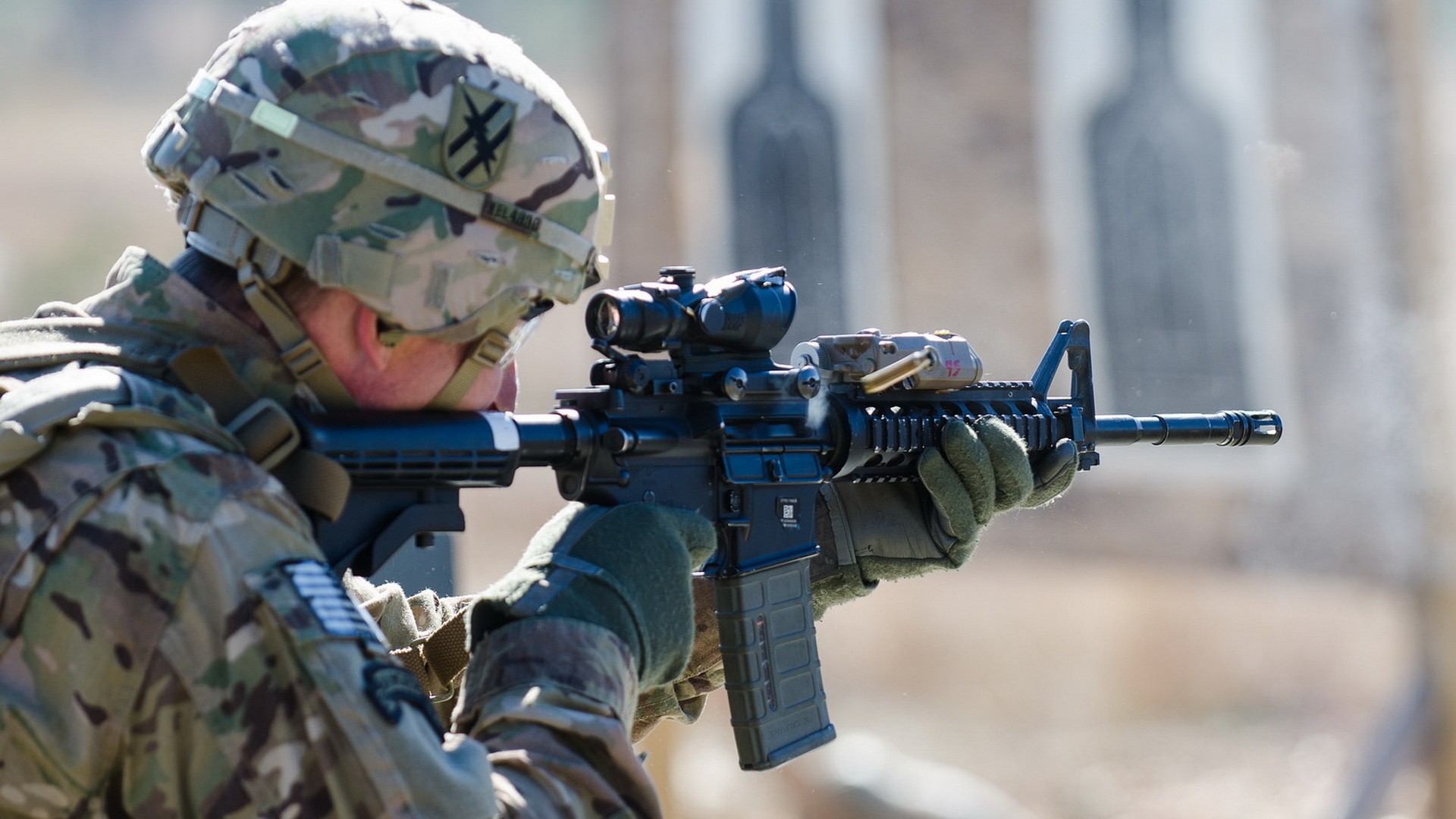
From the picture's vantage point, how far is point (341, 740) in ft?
6.35

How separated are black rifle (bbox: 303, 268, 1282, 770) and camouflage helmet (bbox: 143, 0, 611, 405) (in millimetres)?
301

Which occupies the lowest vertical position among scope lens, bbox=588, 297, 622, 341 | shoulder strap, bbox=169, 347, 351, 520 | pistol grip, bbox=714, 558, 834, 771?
pistol grip, bbox=714, 558, 834, 771

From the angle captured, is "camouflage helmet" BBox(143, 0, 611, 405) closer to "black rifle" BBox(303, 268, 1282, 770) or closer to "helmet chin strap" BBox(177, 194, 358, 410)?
"helmet chin strap" BBox(177, 194, 358, 410)

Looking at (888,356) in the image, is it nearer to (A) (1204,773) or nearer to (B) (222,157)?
(B) (222,157)

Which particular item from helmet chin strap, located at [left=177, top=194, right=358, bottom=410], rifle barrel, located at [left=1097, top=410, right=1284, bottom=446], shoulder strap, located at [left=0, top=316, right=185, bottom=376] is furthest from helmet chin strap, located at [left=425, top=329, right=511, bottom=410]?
rifle barrel, located at [left=1097, top=410, right=1284, bottom=446]

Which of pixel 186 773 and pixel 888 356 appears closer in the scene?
pixel 186 773

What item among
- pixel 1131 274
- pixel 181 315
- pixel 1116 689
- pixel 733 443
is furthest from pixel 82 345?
pixel 1131 274

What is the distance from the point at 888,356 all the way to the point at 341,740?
2052 millimetres

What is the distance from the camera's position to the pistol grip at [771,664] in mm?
3291

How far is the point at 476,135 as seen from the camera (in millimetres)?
2406

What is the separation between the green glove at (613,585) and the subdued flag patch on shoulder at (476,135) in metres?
0.62

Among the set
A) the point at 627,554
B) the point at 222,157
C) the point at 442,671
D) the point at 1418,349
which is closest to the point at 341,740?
the point at 627,554

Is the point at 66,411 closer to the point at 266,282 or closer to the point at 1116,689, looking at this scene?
the point at 266,282

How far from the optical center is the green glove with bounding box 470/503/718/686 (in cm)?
242
